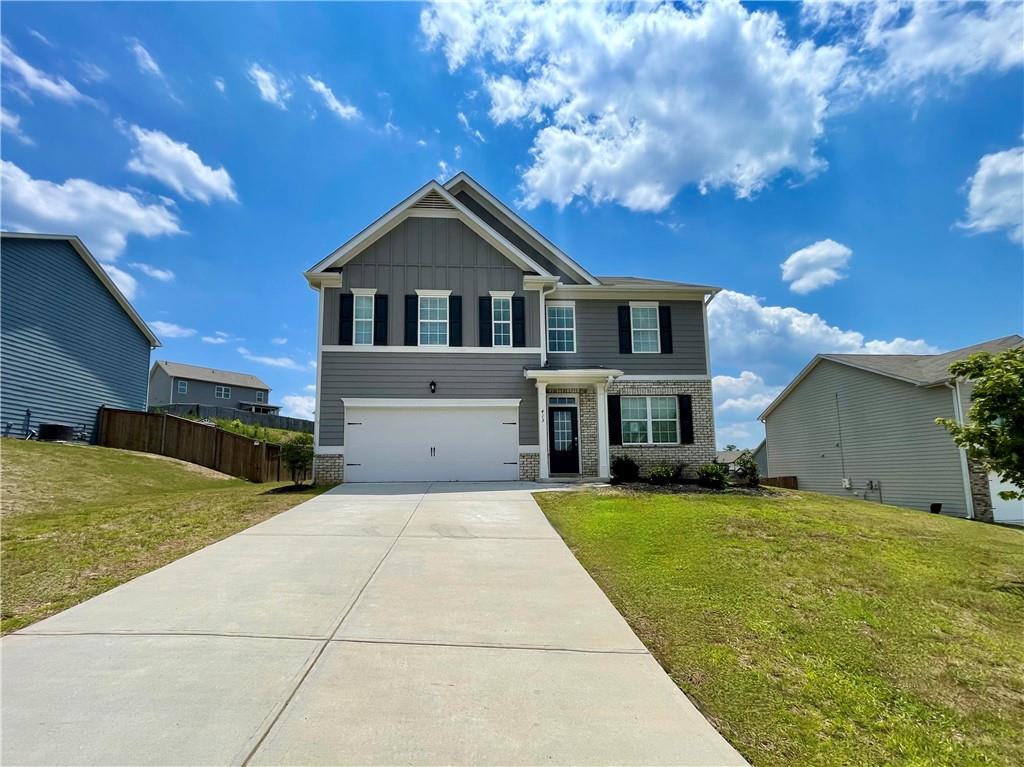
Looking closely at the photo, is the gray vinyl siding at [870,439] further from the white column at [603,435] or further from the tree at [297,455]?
the tree at [297,455]

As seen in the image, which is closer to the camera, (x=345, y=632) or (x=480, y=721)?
(x=480, y=721)

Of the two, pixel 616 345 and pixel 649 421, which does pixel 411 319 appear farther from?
pixel 649 421

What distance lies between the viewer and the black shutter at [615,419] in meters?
16.0

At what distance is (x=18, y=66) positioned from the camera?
33.1ft

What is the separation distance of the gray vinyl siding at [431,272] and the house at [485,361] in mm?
32

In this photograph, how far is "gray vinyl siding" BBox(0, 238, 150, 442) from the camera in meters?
16.6

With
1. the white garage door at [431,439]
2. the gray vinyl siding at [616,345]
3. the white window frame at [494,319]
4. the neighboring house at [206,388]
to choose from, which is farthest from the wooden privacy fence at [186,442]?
the neighboring house at [206,388]

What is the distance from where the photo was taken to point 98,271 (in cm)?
1997

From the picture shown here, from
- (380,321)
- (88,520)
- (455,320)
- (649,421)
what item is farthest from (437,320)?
(88,520)

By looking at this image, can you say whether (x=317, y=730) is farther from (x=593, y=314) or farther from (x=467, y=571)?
(x=593, y=314)

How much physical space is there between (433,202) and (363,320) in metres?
4.01

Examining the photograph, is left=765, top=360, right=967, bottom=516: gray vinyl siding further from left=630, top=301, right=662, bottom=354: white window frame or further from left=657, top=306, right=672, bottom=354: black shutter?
left=630, top=301, right=662, bottom=354: white window frame

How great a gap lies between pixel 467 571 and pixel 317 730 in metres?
3.27

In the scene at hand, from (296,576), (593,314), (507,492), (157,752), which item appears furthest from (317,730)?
(593,314)
